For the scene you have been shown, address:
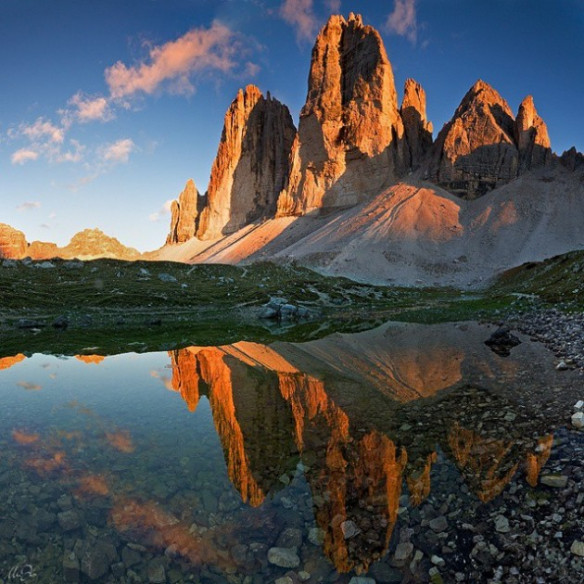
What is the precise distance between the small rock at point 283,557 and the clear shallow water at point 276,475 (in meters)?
0.02

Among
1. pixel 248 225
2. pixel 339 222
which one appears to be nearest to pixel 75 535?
Result: pixel 339 222

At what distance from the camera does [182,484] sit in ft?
23.4

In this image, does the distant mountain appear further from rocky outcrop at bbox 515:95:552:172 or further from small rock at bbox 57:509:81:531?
small rock at bbox 57:509:81:531

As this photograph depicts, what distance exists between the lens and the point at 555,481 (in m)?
6.03

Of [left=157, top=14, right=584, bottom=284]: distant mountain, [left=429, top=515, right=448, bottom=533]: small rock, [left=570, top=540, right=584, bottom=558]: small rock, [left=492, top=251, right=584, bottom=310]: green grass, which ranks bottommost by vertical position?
[left=429, top=515, right=448, bottom=533]: small rock

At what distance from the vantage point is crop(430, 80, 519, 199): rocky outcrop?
11831cm

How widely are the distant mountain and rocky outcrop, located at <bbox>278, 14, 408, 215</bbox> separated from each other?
38cm

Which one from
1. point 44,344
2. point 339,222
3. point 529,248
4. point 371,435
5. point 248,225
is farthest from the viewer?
point 248,225

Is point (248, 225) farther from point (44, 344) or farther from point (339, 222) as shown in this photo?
point (44, 344)

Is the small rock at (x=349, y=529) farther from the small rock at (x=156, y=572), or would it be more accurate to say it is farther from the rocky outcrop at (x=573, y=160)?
the rocky outcrop at (x=573, y=160)

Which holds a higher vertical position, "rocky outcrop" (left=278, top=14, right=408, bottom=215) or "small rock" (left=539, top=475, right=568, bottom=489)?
"rocky outcrop" (left=278, top=14, right=408, bottom=215)

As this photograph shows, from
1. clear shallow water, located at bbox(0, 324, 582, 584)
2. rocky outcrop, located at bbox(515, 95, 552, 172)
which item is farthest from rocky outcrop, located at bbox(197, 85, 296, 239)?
clear shallow water, located at bbox(0, 324, 582, 584)

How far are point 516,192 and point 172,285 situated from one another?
332 ft

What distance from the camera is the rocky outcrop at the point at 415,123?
454 feet
